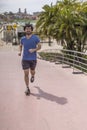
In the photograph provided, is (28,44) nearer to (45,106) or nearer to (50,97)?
(50,97)

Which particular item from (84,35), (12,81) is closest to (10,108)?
(12,81)

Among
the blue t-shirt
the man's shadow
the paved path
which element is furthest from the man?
the paved path

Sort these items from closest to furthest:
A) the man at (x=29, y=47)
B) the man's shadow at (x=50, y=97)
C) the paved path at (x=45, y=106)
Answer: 1. the paved path at (x=45, y=106)
2. the man's shadow at (x=50, y=97)
3. the man at (x=29, y=47)

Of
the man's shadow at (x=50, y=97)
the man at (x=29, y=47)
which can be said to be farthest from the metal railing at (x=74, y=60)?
the man at (x=29, y=47)

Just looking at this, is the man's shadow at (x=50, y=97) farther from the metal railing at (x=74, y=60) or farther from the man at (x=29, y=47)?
the metal railing at (x=74, y=60)

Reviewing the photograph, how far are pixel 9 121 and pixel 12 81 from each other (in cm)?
526

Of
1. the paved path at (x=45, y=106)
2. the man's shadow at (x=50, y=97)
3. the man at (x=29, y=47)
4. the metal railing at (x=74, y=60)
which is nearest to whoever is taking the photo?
the paved path at (x=45, y=106)

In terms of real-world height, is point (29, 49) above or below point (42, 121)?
above

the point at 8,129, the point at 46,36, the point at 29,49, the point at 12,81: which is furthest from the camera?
the point at 46,36

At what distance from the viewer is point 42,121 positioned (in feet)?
22.0

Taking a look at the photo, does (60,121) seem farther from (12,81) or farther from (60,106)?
(12,81)

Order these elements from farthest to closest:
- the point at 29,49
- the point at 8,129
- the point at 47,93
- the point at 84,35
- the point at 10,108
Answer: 1. the point at 84,35
2. the point at 47,93
3. the point at 29,49
4. the point at 10,108
5. the point at 8,129

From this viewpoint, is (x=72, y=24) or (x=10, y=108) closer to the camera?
(x=10, y=108)

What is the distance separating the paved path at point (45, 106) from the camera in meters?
6.49
